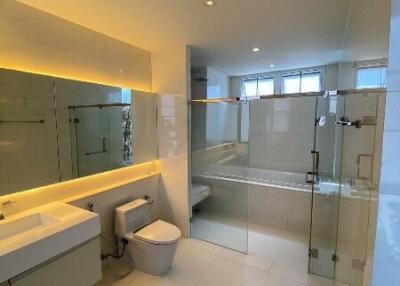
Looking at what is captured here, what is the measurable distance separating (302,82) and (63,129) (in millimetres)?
3582

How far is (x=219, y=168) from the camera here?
3611 millimetres

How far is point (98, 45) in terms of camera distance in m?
2.38

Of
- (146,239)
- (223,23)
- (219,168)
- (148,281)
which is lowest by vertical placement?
(148,281)

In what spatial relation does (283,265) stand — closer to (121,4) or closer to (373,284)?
(373,284)

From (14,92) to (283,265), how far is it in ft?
9.84

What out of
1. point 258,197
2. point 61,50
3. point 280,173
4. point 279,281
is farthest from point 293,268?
point 61,50

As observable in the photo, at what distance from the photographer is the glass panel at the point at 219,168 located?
3.32 metres

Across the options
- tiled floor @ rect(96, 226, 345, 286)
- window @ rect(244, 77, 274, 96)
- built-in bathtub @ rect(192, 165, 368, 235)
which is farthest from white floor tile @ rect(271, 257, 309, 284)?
window @ rect(244, 77, 274, 96)

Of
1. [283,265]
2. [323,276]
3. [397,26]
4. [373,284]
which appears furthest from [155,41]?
[323,276]

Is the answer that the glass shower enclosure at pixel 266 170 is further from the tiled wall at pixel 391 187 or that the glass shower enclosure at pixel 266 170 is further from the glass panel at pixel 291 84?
the tiled wall at pixel 391 187

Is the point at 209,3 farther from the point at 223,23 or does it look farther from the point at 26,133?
the point at 26,133

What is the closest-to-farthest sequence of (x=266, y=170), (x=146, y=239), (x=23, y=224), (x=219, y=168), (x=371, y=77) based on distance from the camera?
1. (x=371, y=77)
2. (x=23, y=224)
3. (x=146, y=239)
4. (x=219, y=168)
5. (x=266, y=170)

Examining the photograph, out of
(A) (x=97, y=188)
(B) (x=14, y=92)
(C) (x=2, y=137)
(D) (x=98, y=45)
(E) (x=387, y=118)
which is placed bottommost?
(A) (x=97, y=188)

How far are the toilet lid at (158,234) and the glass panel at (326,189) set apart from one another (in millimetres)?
1487
